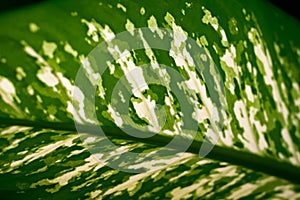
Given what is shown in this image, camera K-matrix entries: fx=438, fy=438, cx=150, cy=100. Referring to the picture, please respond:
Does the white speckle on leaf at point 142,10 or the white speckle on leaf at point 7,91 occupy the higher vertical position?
the white speckle on leaf at point 142,10

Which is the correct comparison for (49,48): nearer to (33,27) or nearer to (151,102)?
(33,27)

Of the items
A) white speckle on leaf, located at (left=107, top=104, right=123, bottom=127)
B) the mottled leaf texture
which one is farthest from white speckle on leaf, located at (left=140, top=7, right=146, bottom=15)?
white speckle on leaf, located at (left=107, top=104, right=123, bottom=127)

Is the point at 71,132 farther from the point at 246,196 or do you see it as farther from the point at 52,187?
the point at 246,196

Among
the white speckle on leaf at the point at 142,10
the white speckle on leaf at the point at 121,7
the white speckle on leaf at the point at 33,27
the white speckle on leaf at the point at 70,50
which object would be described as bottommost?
the white speckle on leaf at the point at 70,50

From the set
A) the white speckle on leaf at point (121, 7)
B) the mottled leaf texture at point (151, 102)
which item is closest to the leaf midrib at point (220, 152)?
the mottled leaf texture at point (151, 102)

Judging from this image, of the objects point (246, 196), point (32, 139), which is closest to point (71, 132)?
point (32, 139)

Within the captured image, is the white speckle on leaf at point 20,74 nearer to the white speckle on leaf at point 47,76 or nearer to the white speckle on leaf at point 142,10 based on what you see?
the white speckle on leaf at point 47,76

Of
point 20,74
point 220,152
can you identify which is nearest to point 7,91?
point 20,74

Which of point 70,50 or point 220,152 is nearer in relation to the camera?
point 70,50

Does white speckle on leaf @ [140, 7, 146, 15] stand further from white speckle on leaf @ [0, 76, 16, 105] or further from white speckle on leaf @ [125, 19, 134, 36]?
white speckle on leaf @ [0, 76, 16, 105]
